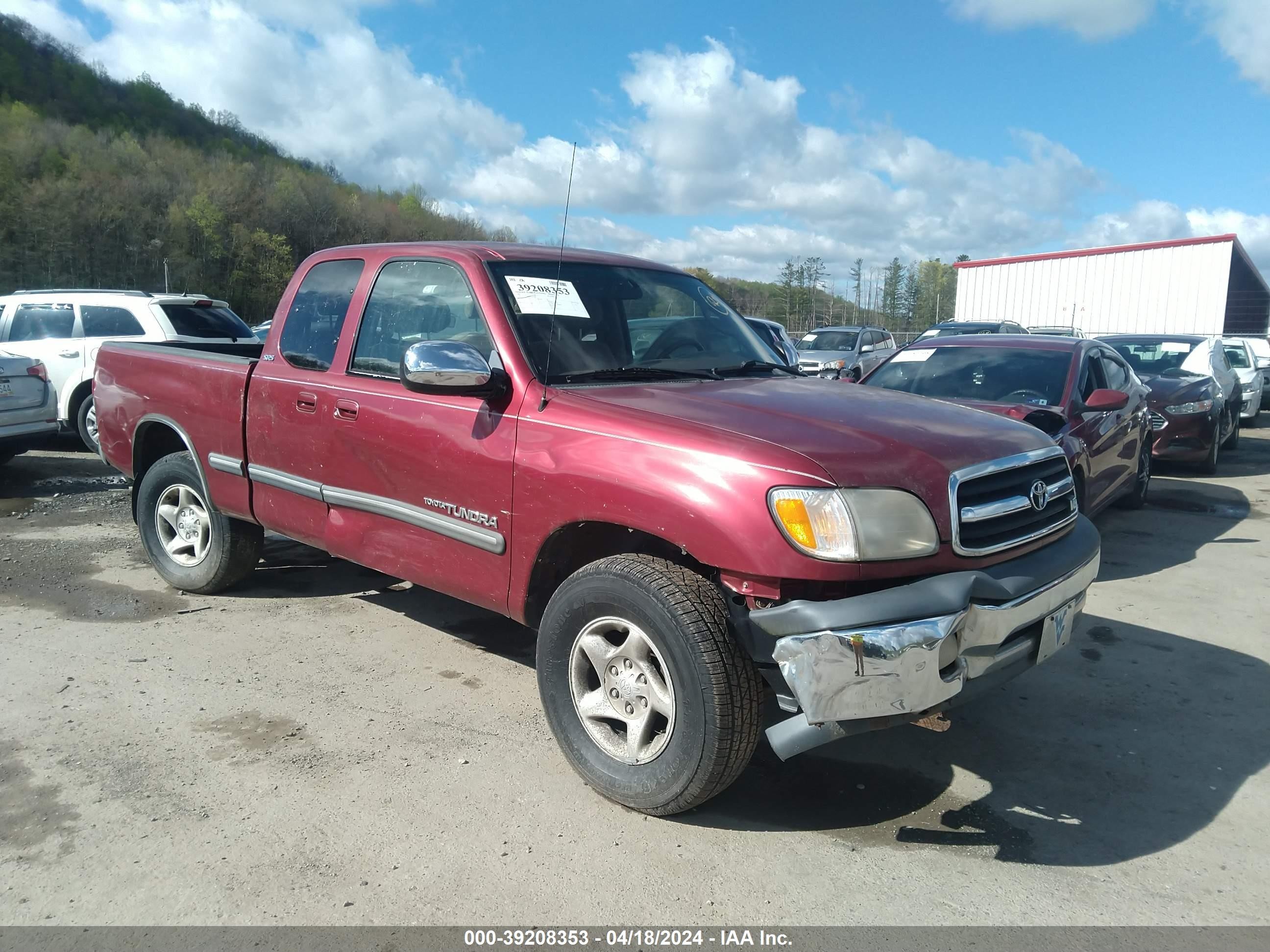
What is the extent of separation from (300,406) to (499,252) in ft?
4.08

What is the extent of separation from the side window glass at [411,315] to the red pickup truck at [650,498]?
0.01 meters

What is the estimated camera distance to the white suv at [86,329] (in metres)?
9.98

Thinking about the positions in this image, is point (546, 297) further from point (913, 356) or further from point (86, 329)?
point (86, 329)

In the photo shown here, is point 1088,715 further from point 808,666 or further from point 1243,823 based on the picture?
point 808,666

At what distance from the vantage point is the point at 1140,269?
30.1 m

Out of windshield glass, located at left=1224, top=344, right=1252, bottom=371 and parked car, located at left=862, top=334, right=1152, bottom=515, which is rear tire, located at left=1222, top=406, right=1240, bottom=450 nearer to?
windshield glass, located at left=1224, top=344, right=1252, bottom=371

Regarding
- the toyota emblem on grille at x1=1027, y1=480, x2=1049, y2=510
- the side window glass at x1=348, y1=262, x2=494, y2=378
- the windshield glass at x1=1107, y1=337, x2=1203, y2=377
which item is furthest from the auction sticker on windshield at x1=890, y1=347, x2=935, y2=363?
the windshield glass at x1=1107, y1=337, x2=1203, y2=377

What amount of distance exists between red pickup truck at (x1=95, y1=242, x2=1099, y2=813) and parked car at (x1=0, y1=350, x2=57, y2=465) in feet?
17.4

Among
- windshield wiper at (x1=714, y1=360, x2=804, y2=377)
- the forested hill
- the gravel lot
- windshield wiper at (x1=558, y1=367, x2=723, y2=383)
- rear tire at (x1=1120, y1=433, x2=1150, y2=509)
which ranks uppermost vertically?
the forested hill

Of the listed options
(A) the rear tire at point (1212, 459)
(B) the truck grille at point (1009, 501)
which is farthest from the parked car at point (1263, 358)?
(B) the truck grille at point (1009, 501)

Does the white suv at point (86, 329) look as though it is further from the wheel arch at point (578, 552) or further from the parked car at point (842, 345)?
the parked car at point (842, 345)

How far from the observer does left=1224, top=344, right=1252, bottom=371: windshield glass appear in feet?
54.9

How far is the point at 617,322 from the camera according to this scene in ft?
12.9
